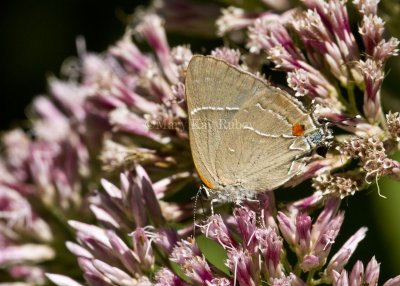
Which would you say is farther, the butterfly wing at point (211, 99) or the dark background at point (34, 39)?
the dark background at point (34, 39)

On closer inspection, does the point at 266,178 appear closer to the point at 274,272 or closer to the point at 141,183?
the point at 274,272

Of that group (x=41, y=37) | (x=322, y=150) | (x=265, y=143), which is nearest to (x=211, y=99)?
(x=265, y=143)

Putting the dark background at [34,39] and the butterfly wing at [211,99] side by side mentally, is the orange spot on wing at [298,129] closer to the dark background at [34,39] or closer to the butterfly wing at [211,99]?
the butterfly wing at [211,99]

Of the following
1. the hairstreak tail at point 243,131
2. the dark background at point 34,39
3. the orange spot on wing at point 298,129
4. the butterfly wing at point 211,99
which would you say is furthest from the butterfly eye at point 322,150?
the dark background at point 34,39

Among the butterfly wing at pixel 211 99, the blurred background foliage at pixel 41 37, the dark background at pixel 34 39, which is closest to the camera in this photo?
the butterfly wing at pixel 211 99

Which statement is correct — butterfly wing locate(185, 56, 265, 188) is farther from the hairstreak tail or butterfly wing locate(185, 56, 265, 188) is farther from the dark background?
the dark background

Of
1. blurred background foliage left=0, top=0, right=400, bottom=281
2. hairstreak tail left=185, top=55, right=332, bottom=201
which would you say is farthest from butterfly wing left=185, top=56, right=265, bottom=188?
blurred background foliage left=0, top=0, right=400, bottom=281

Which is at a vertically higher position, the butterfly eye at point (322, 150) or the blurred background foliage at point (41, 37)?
the blurred background foliage at point (41, 37)

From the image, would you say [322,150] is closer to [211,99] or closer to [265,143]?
[265,143]

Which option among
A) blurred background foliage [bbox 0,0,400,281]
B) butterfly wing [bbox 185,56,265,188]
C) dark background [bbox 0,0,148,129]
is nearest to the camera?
butterfly wing [bbox 185,56,265,188]
